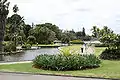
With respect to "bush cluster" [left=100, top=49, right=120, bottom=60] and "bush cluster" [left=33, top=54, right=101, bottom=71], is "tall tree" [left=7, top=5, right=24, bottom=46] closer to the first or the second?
"bush cluster" [left=100, top=49, right=120, bottom=60]

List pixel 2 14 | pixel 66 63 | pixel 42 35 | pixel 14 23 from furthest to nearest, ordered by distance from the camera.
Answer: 1. pixel 42 35
2. pixel 14 23
3. pixel 2 14
4. pixel 66 63

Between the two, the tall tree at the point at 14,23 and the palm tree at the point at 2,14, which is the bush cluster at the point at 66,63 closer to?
the palm tree at the point at 2,14

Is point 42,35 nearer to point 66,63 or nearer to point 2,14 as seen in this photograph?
point 2,14

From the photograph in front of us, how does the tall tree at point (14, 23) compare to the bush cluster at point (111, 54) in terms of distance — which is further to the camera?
the tall tree at point (14, 23)

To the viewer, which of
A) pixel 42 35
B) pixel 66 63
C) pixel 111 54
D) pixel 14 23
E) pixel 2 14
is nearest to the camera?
pixel 66 63

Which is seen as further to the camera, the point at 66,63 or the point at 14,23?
the point at 14,23

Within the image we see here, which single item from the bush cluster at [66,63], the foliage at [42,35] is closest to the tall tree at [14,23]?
the foliage at [42,35]

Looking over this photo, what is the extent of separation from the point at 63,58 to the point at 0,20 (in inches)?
1082

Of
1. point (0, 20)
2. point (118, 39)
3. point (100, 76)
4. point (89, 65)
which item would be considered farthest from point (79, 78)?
point (0, 20)

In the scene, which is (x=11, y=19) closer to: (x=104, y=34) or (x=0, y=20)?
(x=0, y=20)

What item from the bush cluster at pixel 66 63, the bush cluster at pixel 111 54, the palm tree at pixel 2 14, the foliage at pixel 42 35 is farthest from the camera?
the foliage at pixel 42 35

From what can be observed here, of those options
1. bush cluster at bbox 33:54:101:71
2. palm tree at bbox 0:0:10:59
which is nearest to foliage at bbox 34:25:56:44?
palm tree at bbox 0:0:10:59

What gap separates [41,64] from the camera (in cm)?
1666

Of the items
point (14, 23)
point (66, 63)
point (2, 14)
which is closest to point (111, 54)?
point (66, 63)
